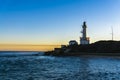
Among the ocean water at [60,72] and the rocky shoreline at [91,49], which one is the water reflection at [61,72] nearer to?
the ocean water at [60,72]

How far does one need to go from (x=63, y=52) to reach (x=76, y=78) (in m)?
103

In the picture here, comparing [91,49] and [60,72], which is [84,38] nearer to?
[91,49]

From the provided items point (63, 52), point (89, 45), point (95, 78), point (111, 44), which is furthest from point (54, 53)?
point (95, 78)

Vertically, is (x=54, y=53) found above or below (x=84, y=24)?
below

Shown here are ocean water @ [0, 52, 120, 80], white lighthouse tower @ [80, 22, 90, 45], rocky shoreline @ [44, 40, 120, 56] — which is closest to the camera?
ocean water @ [0, 52, 120, 80]

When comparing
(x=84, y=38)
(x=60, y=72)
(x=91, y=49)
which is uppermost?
(x=84, y=38)

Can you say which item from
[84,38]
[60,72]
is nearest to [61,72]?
[60,72]

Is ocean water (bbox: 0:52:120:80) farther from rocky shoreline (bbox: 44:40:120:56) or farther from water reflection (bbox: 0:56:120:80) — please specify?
rocky shoreline (bbox: 44:40:120:56)

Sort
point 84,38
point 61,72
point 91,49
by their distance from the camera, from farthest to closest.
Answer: point 84,38, point 91,49, point 61,72

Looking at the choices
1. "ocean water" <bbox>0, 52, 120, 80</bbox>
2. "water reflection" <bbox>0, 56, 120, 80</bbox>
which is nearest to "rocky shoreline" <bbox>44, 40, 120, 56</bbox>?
"ocean water" <bbox>0, 52, 120, 80</bbox>

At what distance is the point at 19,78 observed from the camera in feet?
114

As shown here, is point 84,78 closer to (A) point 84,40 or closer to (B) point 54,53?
(B) point 54,53

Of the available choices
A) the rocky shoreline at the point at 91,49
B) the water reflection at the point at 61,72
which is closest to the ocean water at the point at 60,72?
the water reflection at the point at 61,72

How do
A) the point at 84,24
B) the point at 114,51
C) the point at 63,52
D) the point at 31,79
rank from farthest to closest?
1. the point at 84,24
2. the point at 63,52
3. the point at 114,51
4. the point at 31,79
